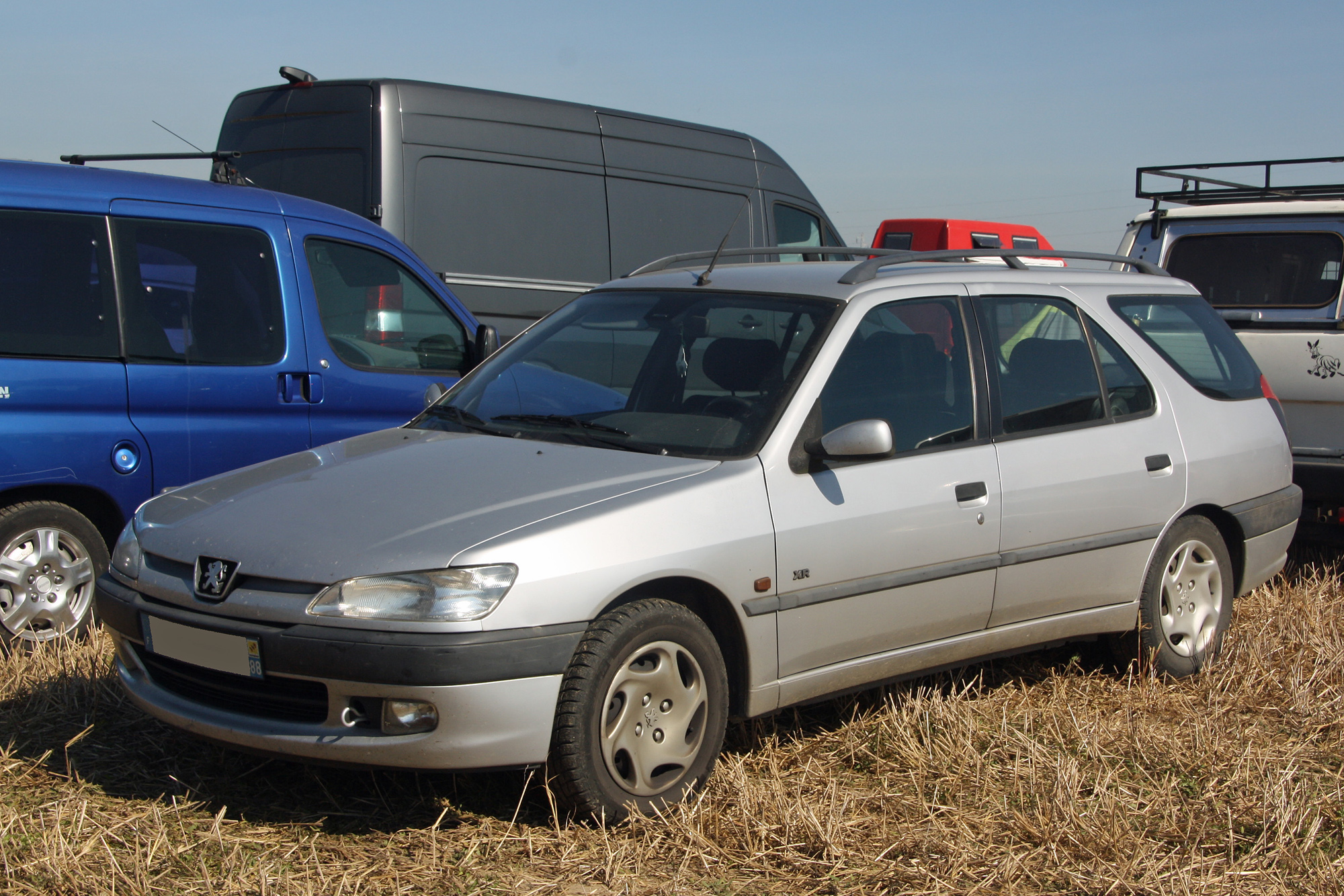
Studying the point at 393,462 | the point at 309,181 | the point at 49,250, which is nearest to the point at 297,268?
the point at 49,250

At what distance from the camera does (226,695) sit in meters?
3.68

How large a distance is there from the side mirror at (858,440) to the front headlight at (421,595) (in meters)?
1.13

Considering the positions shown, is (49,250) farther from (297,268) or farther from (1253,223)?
(1253,223)

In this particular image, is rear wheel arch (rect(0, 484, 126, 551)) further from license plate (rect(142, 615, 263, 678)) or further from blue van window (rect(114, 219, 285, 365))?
A: license plate (rect(142, 615, 263, 678))

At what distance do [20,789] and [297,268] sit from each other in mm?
2811

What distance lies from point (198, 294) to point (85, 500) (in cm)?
97

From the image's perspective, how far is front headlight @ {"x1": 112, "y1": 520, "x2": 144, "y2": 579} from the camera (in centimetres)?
397

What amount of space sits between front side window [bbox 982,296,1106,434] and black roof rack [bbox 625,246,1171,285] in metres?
0.23

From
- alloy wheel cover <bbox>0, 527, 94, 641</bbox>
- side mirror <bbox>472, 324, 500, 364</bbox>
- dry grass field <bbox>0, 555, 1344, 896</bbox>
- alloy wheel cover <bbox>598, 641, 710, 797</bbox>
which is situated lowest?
dry grass field <bbox>0, 555, 1344, 896</bbox>

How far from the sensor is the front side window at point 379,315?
620 cm

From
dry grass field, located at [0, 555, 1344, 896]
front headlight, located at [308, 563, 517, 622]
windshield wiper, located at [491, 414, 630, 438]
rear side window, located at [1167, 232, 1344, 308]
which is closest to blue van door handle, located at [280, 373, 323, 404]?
dry grass field, located at [0, 555, 1344, 896]

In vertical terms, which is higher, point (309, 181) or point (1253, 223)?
point (309, 181)

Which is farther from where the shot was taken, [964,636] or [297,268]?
[297,268]

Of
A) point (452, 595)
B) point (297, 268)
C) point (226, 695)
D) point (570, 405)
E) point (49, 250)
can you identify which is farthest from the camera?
point (297, 268)
